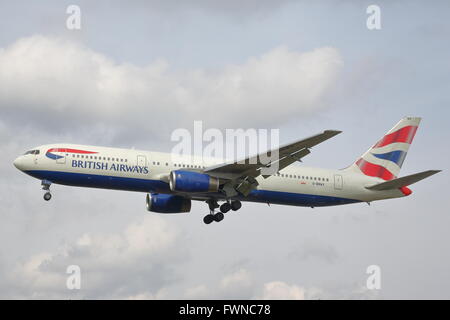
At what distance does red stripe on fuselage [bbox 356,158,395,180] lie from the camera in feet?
196

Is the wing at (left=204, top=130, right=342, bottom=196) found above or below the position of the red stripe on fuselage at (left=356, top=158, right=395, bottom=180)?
below

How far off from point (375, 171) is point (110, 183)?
2166 centimetres

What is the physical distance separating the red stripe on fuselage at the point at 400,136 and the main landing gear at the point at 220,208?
13.7 meters

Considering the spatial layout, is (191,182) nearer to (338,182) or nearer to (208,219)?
(208,219)

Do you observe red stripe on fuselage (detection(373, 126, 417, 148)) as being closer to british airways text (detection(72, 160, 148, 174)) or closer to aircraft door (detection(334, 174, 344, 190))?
aircraft door (detection(334, 174, 344, 190))

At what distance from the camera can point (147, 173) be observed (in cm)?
5153

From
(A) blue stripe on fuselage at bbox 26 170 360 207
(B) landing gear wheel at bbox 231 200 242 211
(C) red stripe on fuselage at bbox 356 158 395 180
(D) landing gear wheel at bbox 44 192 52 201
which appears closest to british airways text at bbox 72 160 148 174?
(A) blue stripe on fuselage at bbox 26 170 360 207

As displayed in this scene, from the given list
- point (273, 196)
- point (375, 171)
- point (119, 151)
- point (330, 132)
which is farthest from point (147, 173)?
point (375, 171)

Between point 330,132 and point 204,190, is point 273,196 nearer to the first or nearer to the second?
point 204,190

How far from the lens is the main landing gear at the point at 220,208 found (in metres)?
55.5

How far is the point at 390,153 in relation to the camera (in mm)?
61375

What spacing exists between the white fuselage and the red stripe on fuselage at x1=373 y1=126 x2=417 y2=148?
9.04 metres

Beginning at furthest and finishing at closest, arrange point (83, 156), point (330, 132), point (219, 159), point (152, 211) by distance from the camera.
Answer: point (152, 211)
point (219, 159)
point (83, 156)
point (330, 132)

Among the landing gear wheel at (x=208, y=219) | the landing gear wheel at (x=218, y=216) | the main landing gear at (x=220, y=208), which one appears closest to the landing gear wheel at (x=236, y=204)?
the main landing gear at (x=220, y=208)
